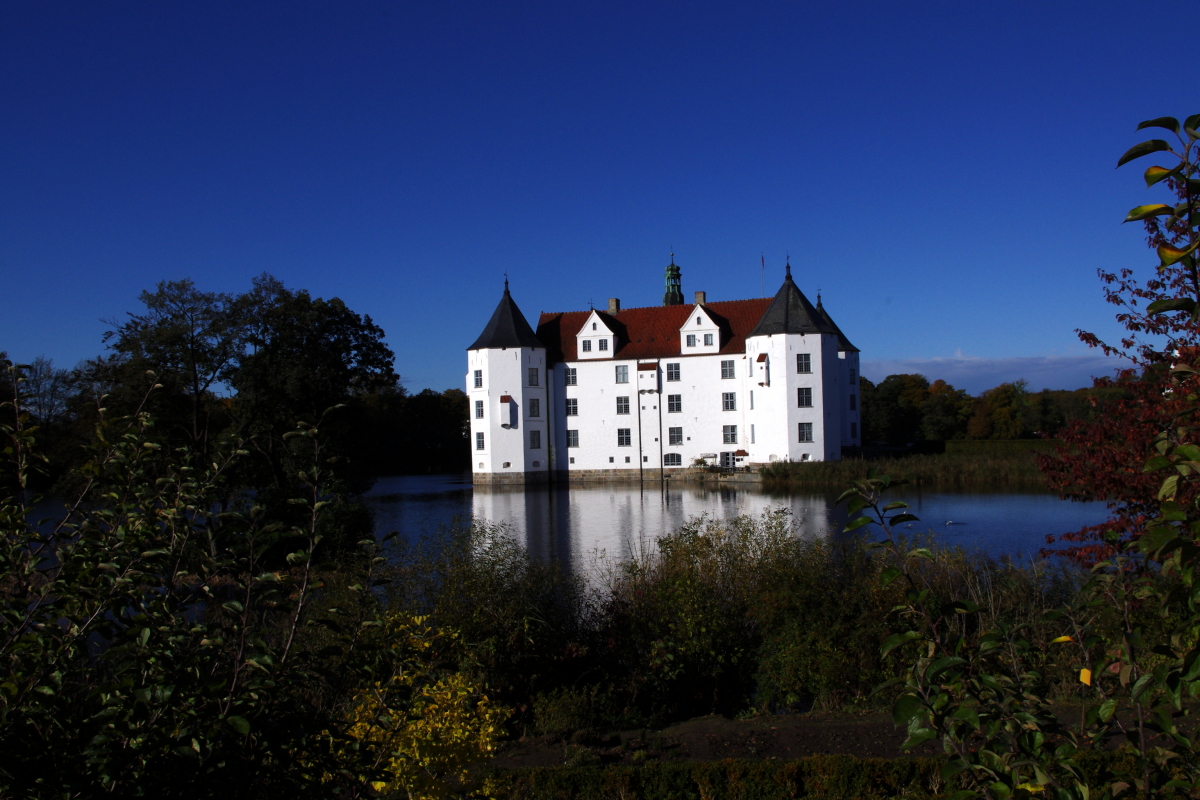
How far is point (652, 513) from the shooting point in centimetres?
2388

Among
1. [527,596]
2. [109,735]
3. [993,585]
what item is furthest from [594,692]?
[109,735]

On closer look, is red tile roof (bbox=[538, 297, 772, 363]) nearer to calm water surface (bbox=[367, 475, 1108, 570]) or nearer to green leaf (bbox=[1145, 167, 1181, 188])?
calm water surface (bbox=[367, 475, 1108, 570])

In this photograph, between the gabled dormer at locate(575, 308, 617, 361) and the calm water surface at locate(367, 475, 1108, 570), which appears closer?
the calm water surface at locate(367, 475, 1108, 570)

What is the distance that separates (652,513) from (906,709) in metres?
22.3

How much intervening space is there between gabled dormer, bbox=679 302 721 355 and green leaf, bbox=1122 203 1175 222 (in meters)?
38.5

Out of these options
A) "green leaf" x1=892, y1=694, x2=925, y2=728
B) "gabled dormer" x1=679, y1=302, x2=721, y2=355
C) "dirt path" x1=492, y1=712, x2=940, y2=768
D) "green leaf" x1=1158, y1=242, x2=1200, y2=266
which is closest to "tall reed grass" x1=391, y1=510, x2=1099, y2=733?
"dirt path" x1=492, y1=712, x2=940, y2=768

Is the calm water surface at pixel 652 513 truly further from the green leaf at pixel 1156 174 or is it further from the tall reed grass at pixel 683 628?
the green leaf at pixel 1156 174

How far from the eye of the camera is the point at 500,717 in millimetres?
4691

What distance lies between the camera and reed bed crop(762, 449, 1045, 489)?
29656 mm

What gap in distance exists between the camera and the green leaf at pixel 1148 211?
1659 millimetres

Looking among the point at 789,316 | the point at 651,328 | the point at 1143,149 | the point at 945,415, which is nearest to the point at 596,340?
the point at 651,328

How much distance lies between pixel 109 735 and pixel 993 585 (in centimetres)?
893

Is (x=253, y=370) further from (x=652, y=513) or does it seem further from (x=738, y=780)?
(x=738, y=780)

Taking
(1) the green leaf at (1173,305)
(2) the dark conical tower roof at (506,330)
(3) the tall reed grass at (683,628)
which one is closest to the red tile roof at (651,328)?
(2) the dark conical tower roof at (506,330)
